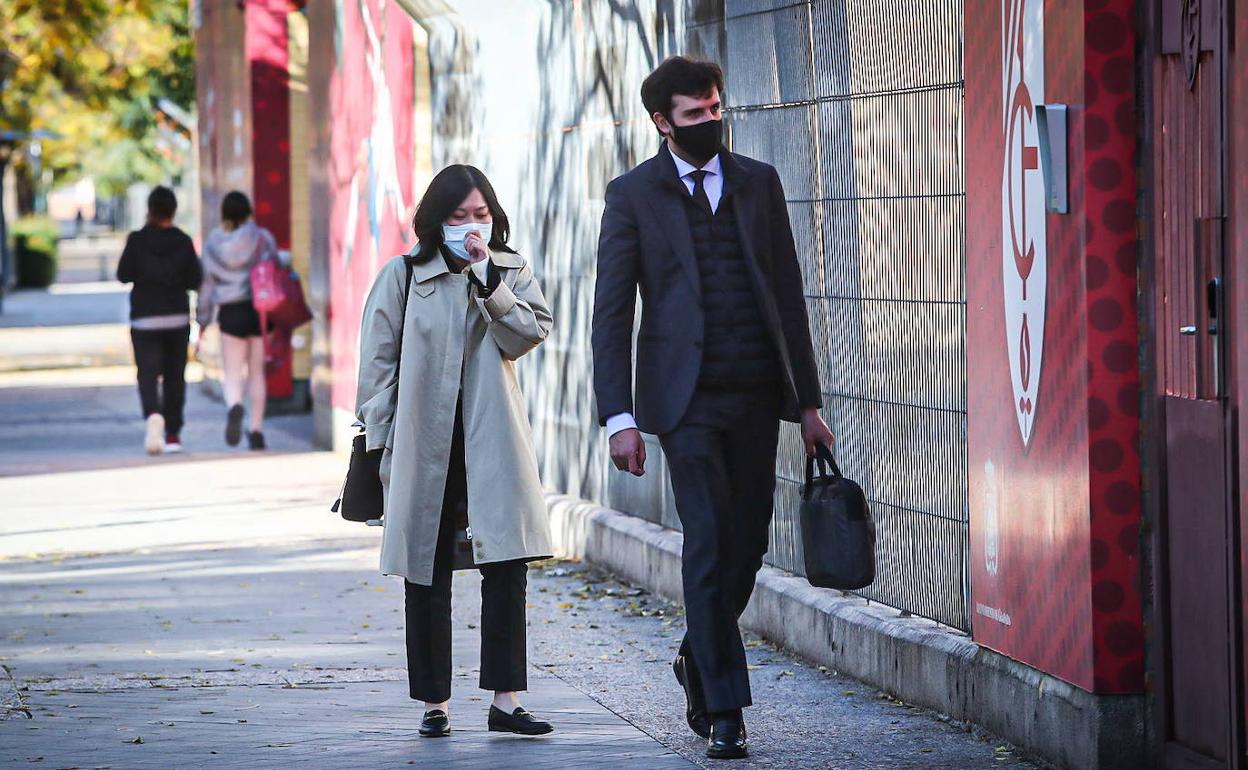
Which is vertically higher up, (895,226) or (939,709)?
(895,226)

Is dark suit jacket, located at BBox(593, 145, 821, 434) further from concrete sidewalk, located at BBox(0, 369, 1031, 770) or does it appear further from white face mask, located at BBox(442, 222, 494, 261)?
concrete sidewalk, located at BBox(0, 369, 1031, 770)

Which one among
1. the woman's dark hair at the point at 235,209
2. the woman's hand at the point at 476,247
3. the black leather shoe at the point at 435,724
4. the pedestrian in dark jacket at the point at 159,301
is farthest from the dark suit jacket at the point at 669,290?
the woman's dark hair at the point at 235,209

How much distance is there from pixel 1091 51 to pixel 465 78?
7.80 meters

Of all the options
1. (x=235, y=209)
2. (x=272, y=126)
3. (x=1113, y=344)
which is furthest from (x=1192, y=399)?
(x=272, y=126)

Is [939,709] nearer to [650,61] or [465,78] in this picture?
[650,61]

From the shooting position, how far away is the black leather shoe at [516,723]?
643cm

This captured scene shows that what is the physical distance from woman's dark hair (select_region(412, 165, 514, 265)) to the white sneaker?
9.62 m

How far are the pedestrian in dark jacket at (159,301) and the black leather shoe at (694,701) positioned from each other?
401 inches

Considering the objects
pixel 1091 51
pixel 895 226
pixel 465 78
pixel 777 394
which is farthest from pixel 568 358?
pixel 1091 51

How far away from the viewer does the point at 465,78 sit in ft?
42.3

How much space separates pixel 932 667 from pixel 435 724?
150 centimetres

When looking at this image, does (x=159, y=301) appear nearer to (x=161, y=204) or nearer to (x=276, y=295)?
(x=161, y=204)

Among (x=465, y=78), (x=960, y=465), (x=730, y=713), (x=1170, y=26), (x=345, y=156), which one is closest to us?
(x=1170, y=26)

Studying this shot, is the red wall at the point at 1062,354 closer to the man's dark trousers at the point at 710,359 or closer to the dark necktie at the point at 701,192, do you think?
the man's dark trousers at the point at 710,359
